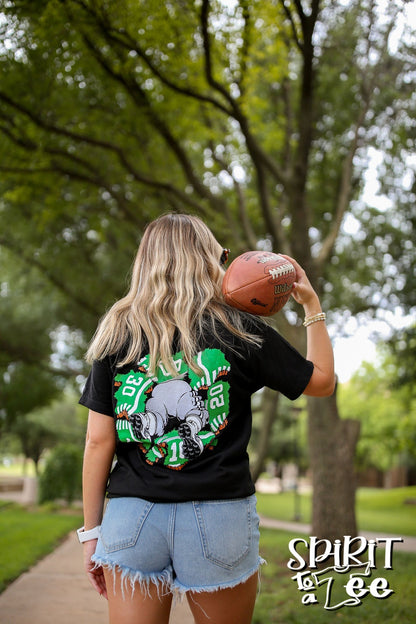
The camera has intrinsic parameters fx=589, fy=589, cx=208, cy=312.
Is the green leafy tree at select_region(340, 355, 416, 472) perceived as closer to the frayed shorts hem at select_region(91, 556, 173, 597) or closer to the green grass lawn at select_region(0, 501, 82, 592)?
the green grass lawn at select_region(0, 501, 82, 592)

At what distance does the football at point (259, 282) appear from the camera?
85.6 inches

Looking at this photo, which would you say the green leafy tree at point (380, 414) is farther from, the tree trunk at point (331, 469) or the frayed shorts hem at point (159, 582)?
the frayed shorts hem at point (159, 582)

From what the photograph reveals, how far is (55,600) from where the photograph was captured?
552 cm

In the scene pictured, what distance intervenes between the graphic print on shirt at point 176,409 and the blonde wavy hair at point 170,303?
43mm

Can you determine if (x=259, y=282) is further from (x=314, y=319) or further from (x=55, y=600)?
(x=55, y=600)

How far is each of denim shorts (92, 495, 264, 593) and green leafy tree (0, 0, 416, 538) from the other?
21.1ft

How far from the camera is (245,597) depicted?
6.48 ft

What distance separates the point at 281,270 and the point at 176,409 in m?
0.69

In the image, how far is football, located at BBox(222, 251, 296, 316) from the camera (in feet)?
7.13

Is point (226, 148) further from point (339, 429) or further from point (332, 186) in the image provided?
point (339, 429)

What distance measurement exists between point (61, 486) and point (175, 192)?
9.86 meters

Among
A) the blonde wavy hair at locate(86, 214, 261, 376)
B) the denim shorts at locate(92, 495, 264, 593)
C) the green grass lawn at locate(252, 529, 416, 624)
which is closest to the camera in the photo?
the denim shorts at locate(92, 495, 264, 593)

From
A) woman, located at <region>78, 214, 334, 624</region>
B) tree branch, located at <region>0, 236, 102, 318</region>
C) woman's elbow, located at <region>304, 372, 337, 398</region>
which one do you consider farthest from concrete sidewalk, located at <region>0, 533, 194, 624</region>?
tree branch, located at <region>0, 236, 102, 318</region>

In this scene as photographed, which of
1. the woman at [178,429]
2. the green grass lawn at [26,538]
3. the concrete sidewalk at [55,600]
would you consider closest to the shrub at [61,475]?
the green grass lawn at [26,538]
